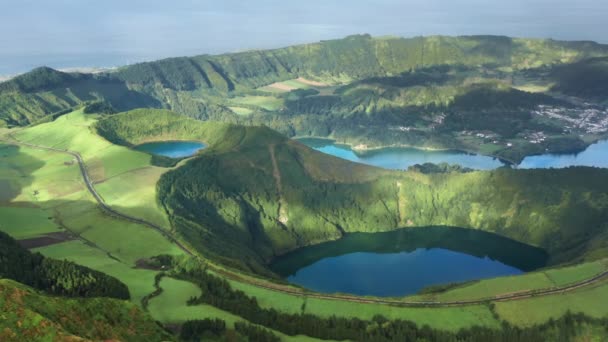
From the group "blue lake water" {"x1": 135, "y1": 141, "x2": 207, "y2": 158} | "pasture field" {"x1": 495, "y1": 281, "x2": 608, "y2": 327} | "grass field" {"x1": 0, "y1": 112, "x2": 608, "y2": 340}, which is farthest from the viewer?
"blue lake water" {"x1": 135, "y1": 141, "x2": 207, "y2": 158}

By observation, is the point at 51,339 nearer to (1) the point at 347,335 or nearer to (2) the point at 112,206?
(1) the point at 347,335

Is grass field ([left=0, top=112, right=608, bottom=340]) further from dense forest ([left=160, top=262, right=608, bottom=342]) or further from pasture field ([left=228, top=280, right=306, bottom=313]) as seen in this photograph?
dense forest ([left=160, top=262, right=608, bottom=342])

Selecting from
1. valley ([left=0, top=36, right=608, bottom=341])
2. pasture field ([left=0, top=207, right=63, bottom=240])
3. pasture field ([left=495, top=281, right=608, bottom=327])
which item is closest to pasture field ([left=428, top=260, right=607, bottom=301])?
valley ([left=0, top=36, right=608, bottom=341])

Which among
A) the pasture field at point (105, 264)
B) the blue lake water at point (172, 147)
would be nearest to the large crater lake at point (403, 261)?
the pasture field at point (105, 264)

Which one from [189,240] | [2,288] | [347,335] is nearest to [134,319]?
[2,288]

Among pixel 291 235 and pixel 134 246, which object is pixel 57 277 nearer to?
pixel 134 246
